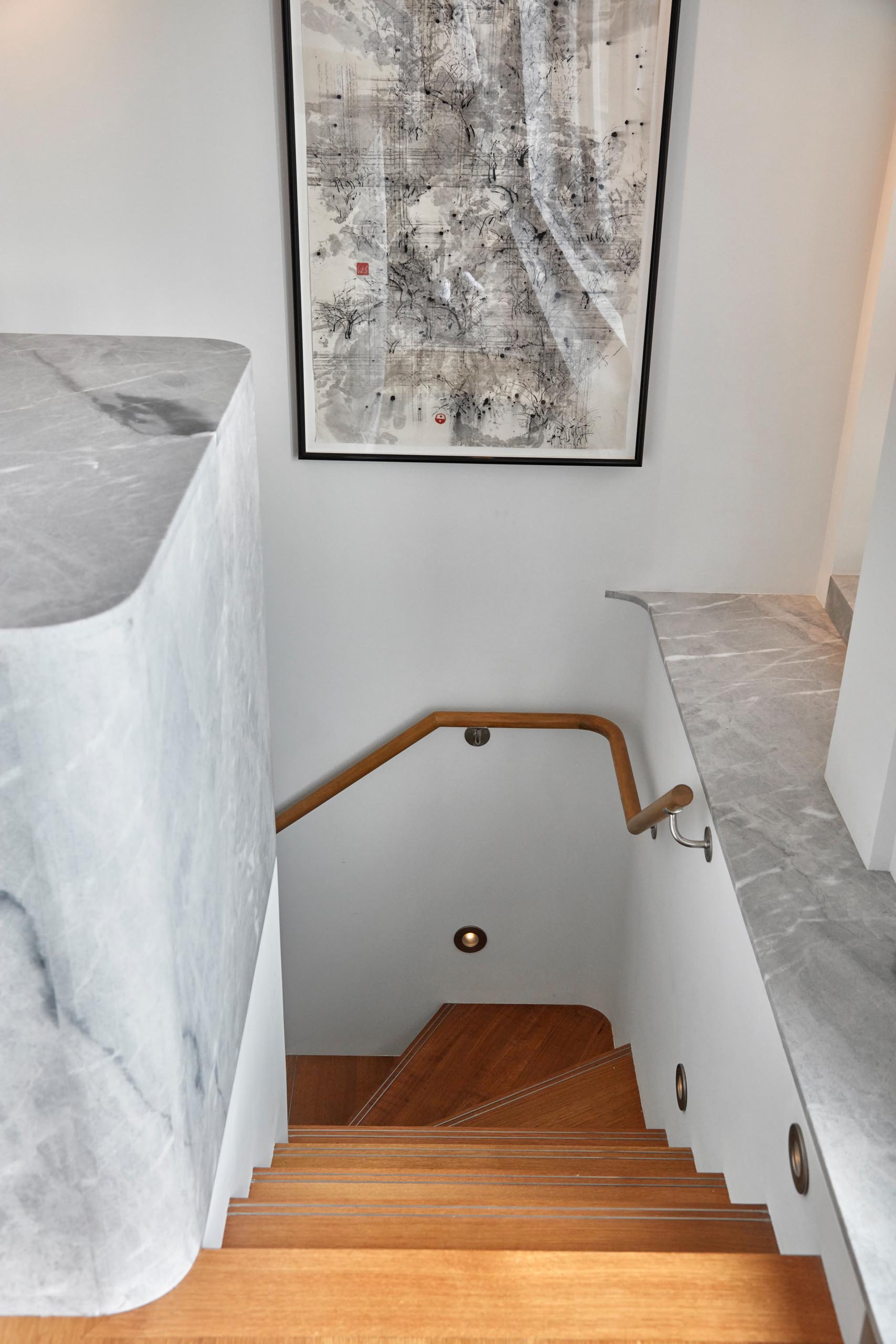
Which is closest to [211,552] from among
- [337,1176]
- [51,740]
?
[51,740]

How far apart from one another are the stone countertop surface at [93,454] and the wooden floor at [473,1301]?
1003 mm

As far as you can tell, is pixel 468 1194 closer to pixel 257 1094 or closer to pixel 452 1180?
pixel 452 1180

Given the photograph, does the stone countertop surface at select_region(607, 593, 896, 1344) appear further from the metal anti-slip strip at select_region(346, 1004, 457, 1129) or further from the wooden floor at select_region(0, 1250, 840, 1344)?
the metal anti-slip strip at select_region(346, 1004, 457, 1129)

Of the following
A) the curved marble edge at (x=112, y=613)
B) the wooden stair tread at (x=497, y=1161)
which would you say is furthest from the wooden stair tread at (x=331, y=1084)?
the curved marble edge at (x=112, y=613)

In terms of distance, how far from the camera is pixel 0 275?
286 centimetres

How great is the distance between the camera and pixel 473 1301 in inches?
57.0

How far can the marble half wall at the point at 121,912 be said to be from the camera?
1.03 m

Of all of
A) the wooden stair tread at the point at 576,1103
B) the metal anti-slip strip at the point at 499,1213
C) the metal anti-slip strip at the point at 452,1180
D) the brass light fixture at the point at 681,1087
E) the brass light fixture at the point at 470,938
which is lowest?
the wooden stair tread at the point at 576,1103

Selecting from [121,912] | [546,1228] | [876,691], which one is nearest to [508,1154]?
[546,1228]

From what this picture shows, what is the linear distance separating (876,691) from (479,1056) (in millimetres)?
2389

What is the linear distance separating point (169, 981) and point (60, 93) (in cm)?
241

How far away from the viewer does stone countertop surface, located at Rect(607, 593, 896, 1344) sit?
144cm

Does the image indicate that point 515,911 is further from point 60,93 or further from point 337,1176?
point 60,93

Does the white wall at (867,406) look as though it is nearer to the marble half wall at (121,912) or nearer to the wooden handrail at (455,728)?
the wooden handrail at (455,728)
